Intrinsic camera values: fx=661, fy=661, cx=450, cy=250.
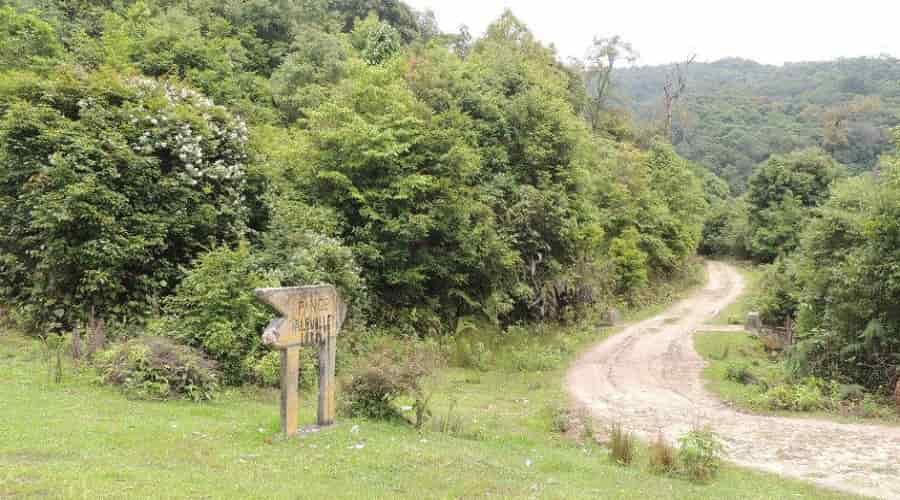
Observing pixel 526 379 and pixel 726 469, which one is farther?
pixel 526 379

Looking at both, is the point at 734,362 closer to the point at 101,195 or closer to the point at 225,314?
the point at 225,314

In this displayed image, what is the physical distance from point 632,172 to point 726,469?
30163 mm

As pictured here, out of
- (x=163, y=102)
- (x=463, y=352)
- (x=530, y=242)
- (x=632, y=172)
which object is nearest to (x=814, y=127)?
(x=632, y=172)

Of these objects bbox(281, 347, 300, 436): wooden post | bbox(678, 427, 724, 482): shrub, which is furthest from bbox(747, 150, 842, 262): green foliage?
bbox(281, 347, 300, 436): wooden post

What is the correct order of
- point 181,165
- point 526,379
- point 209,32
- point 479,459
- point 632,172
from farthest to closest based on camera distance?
point 632,172, point 209,32, point 526,379, point 181,165, point 479,459

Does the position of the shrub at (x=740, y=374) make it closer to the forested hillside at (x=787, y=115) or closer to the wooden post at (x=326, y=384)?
the wooden post at (x=326, y=384)

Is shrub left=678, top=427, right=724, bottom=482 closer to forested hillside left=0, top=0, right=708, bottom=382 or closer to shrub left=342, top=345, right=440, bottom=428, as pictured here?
shrub left=342, top=345, right=440, bottom=428

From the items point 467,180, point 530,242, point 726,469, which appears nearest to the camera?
point 726,469

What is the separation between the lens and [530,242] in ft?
75.7

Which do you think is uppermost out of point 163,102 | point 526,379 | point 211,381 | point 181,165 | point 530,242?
point 163,102

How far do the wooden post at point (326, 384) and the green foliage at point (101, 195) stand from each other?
276 inches

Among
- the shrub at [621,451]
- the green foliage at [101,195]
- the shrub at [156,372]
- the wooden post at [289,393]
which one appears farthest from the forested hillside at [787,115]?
the wooden post at [289,393]

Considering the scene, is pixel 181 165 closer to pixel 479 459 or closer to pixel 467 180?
pixel 467 180

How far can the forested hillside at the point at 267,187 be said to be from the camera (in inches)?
562
